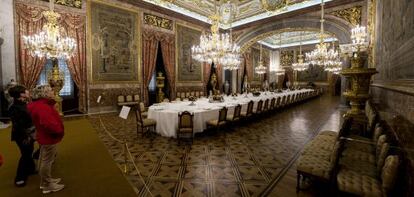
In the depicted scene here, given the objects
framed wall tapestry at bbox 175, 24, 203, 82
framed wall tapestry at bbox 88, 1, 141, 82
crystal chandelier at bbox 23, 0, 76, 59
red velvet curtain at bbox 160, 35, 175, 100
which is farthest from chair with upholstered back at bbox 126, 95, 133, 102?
crystal chandelier at bbox 23, 0, 76, 59

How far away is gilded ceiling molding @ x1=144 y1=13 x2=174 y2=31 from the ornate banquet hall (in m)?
0.07

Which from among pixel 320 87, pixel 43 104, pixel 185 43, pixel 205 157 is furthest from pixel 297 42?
pixel 43 104

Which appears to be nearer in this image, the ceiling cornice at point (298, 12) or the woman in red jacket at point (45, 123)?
the woman in red jacket at point (45, 123)

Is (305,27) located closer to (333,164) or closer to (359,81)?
(359,81)

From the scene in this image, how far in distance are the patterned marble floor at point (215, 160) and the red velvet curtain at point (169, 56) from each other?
5757mm

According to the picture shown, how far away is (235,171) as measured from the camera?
11.0ft

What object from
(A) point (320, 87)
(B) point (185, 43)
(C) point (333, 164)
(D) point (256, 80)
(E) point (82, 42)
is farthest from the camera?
(A) point (320, 87)

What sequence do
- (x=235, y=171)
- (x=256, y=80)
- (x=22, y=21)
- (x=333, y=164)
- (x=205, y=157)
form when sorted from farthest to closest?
(x=256, y=80)
(x=22, y=21)
(x=205, y=157)
(x=235, y=171)
(x=333, y=164)

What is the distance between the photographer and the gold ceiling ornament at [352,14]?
9.72 meters

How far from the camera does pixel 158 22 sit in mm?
10922

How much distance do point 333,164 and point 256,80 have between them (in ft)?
62.0

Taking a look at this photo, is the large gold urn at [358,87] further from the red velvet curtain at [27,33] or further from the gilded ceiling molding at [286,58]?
the gilded ceiling molding at [286,58]

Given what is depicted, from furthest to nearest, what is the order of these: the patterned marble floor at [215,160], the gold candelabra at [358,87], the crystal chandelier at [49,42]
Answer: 1. the crystal chandelier at [49,42]
2. the gold candelabra at [358,87]
3. the patterned marble floor at [215,160]

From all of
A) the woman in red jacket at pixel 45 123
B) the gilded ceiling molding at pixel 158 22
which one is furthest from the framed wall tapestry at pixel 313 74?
the woman in red jacket at pixel 45 123
